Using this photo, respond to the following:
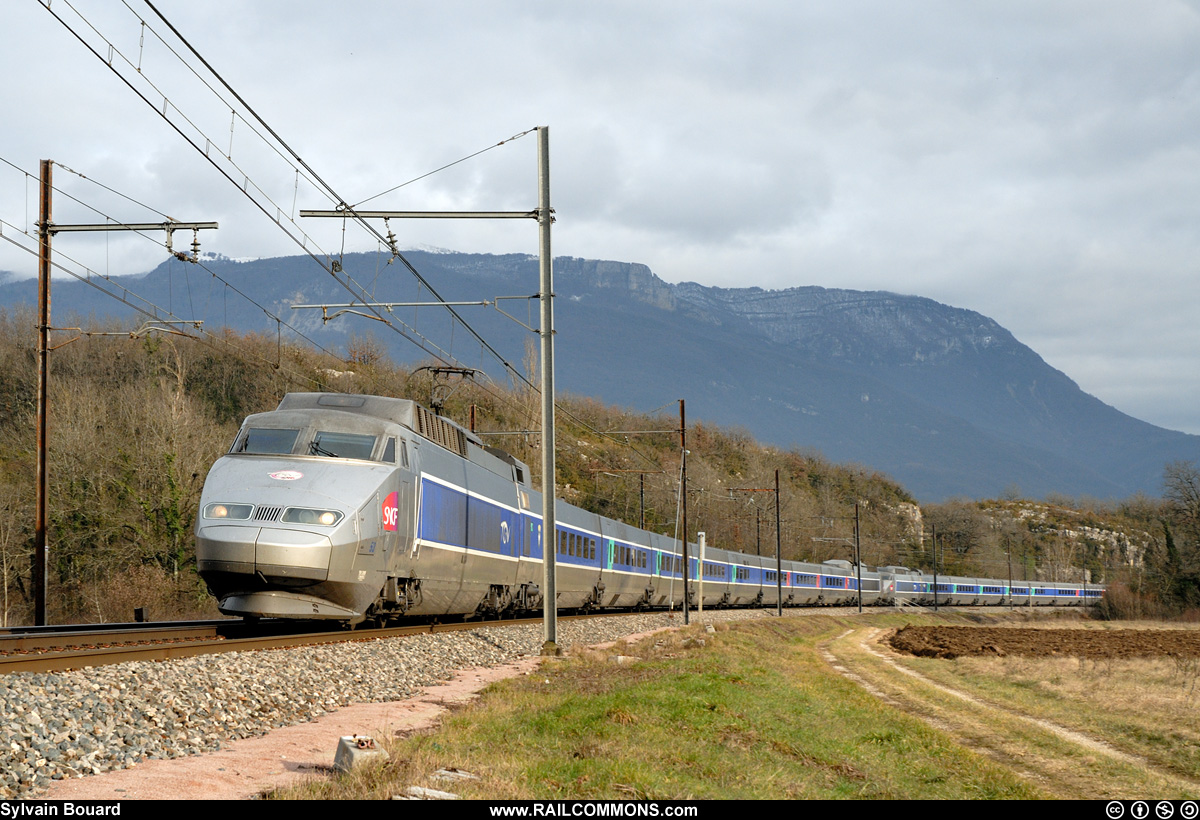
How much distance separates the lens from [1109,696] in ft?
76.2

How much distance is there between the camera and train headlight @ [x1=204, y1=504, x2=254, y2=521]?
16.6 m

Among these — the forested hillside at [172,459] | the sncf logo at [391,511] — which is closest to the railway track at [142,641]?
the sncf logo at [391,511]

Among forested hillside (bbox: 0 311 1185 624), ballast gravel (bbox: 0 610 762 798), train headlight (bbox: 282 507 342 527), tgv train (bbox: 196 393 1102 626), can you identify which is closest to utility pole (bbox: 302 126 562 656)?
tgv train (bbox: 196 393 1102 626)

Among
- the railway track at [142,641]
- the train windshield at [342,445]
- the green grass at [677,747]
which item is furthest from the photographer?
the train windshield at [342,445]

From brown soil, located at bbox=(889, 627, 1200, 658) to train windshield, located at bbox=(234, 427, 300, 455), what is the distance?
2604 cm

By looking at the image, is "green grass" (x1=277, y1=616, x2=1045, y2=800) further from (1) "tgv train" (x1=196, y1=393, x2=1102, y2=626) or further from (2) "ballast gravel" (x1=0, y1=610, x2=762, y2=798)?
(1) "tgv train" (x1=196, y1=393, x2=1102, y2=626)

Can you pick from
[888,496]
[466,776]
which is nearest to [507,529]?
[466,776]

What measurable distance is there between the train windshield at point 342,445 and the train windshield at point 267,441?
0.40 meters

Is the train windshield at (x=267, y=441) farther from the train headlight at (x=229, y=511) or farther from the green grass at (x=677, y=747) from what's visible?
the green grass at (x=677, y=747)

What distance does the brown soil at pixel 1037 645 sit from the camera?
37688 millimetres

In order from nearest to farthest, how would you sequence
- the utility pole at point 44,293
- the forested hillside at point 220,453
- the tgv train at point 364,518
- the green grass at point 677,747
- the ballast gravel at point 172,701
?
1. the green grass at point 677,747
2. the ballast gravel at point 172,701
3. the tgv train at point 364,518
4. the utility pole at point 44,293
5. the forested hillside at point 220,453

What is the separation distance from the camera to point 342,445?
18.6 metres

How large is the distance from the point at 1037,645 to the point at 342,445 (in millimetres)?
34597

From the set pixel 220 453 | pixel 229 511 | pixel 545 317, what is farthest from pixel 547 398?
pixel 220 453
